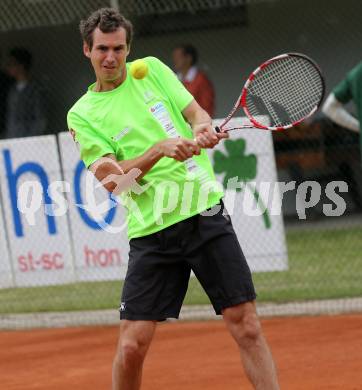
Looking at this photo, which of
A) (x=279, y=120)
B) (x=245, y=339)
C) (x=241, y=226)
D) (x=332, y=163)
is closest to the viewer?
(x=245, y=339)

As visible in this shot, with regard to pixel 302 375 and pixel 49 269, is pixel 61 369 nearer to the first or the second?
pixel 302 375

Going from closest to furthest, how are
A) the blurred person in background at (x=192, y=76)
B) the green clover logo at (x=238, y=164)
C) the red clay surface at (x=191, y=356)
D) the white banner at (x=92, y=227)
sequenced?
the red clay surface at (x=191, y=356), the green clover logo at (x=238, y=164), the white banner at (x=92, y=227), the blurred person in background at (x=192, y=76)

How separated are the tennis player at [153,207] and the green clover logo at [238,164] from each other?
3.91 meters

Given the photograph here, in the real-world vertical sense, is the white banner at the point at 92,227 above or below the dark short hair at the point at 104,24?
below

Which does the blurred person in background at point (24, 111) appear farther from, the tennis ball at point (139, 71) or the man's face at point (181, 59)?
the tennis ball at point (139, 71)

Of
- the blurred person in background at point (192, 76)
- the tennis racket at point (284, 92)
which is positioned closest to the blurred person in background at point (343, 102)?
the tennis racket at point (284, 92)

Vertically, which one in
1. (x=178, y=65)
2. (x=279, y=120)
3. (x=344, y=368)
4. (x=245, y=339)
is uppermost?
(x=178, y=65)

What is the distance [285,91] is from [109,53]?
1.20 metres

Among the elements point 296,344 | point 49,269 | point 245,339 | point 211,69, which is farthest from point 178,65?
point 245,339

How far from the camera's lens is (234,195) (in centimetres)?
901

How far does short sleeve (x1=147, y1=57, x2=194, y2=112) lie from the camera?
5.00 m

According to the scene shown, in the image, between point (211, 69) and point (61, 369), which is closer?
point (61, 369)

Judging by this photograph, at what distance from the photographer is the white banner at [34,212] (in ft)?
30.4

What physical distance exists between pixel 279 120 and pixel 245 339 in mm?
1237
